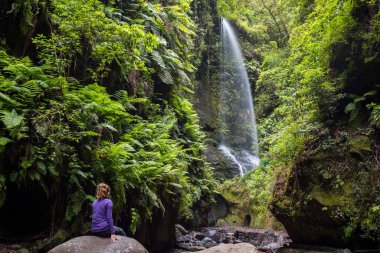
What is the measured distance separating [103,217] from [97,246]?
0.49m

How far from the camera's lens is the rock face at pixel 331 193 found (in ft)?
24.1

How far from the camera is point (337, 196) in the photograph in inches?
304

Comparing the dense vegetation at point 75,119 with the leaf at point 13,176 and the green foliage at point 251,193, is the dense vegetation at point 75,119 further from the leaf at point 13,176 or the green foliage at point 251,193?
the green foliage at point 251,193

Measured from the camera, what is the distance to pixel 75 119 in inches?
242

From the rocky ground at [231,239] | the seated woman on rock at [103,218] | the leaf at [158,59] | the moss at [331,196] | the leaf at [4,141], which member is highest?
the leaf at [158,59]

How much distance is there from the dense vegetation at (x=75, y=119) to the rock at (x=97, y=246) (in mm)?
755

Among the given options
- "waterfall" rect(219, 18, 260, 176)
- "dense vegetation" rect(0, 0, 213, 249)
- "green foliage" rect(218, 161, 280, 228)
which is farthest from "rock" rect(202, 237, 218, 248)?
"waterfall" rect(219, 18, 260, 176)

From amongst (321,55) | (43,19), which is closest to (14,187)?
(43,19)

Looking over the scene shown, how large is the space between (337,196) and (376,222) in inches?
46.2

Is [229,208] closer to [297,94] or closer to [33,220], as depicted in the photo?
[297,94]

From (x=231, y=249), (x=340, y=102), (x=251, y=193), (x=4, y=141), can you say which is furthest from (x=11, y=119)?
(x=251, y=193)

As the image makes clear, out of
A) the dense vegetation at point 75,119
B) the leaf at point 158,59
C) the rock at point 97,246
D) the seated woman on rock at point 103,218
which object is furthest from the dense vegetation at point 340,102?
the seated woman on rock at point 103,218

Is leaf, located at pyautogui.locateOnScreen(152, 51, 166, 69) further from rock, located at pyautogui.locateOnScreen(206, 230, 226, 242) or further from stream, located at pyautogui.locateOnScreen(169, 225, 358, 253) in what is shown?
rock, located at pyautogui.locateOnScreen(206, 230, 226, 242)

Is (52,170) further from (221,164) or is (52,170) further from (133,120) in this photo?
(221,164)
